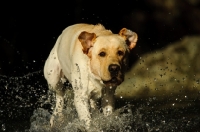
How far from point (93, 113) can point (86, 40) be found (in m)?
0.95

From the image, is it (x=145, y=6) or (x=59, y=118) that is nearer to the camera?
(x=59, y=118)

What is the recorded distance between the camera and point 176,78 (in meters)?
10.3

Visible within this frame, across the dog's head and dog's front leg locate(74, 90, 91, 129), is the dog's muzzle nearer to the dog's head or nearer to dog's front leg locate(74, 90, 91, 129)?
the dog's head

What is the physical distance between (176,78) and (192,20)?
4.30ft

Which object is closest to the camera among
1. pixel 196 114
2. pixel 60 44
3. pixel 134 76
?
pixel 60 44

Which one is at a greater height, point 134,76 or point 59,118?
point 59,118

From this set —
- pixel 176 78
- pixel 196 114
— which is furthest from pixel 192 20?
pixel 196 114

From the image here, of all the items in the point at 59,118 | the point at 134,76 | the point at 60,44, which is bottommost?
the point at 134,76

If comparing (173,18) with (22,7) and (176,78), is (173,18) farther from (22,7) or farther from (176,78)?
(22,7)

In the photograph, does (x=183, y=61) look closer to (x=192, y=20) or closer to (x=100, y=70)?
(x=192, y=20)

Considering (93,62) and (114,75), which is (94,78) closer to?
(93,62)

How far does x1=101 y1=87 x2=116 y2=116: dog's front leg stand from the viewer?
5.85 meters

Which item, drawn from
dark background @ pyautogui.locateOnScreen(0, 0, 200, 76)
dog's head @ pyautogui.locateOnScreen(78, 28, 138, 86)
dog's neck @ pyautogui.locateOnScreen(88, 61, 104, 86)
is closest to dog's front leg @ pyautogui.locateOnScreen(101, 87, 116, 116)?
dog's neck @ pyautogui.locateOnScreen(88, 61, 104, 86)

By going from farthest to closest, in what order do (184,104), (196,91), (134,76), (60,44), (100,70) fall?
(134,76), (196,91), (184,104), (60,44), (100,70)
